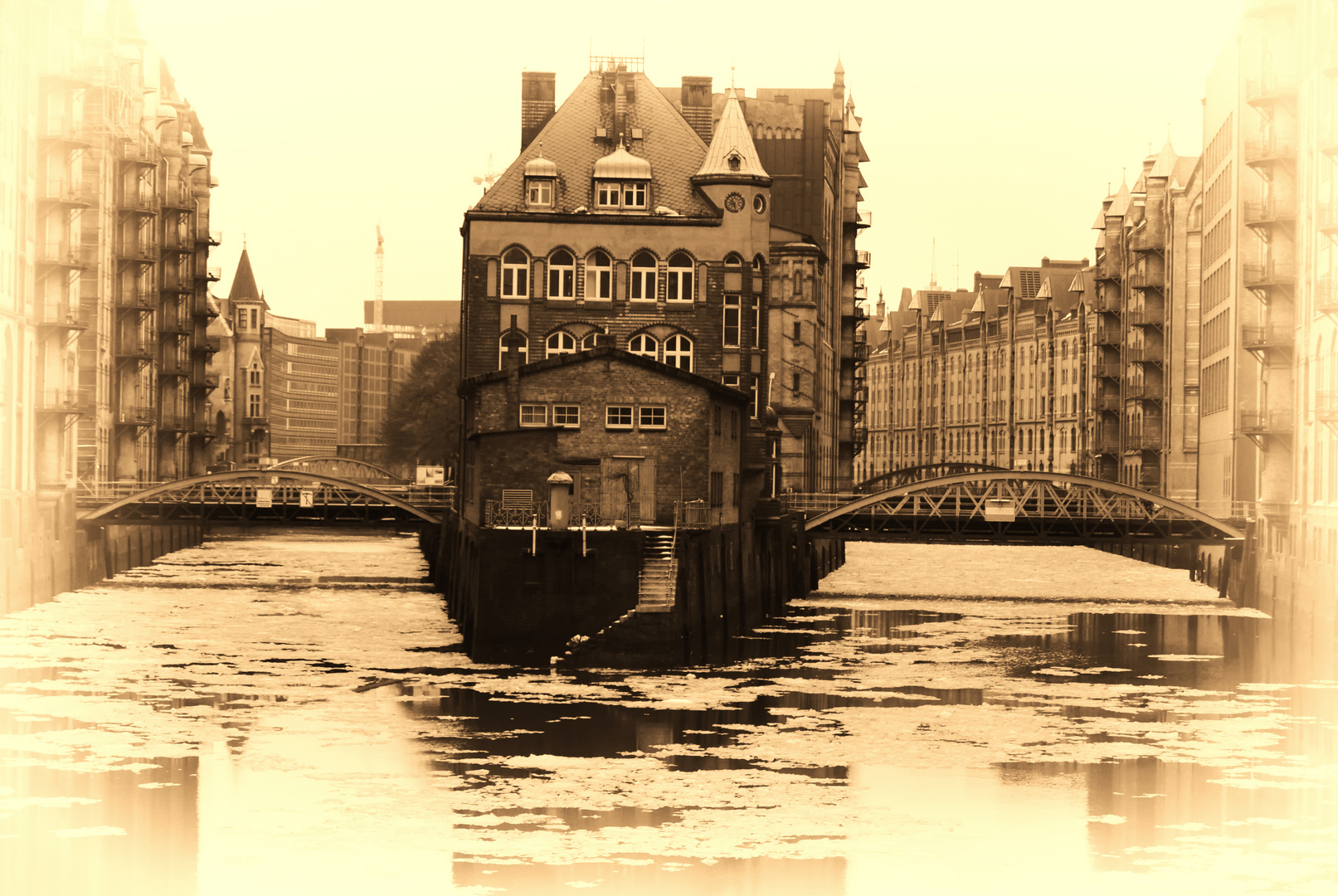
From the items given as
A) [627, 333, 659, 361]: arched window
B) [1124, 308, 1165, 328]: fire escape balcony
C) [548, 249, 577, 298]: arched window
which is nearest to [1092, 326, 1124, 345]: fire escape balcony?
[1124, 308, 1165, 328]: fire escape balcony

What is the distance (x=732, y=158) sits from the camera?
68.3 metres

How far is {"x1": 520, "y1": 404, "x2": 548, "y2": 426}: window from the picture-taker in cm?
5125

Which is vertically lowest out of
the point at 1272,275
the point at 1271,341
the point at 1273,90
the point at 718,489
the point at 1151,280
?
the point at 718,489

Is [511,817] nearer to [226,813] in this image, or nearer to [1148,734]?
[226,813]

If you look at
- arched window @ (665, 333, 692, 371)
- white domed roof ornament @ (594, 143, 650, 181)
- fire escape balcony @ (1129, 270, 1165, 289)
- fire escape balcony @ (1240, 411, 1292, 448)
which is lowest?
fire escape balcony @ (1240, 411, 1292, 448)

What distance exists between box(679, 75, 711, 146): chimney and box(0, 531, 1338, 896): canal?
86.8ft

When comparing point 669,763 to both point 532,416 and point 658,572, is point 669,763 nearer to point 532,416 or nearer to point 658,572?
point 658,572

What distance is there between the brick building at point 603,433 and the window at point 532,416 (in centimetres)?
2

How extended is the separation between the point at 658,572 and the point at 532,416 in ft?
24.0

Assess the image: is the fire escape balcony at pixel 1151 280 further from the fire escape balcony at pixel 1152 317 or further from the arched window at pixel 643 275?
the arched window at pixel 643 275

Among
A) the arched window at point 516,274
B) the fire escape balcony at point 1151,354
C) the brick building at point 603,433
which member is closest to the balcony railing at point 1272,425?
the brick building at point 603,433

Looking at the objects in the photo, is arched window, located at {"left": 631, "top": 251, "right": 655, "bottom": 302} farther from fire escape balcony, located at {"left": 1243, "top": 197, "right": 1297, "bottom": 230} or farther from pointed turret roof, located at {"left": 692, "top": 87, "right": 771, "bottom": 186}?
fire escape balcony, located at {"left": 1243, "top": 197, "right": 1297, "bottom": 230}

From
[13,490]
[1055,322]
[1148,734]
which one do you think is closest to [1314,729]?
[1148,734]

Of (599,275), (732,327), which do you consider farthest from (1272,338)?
(599,275)
